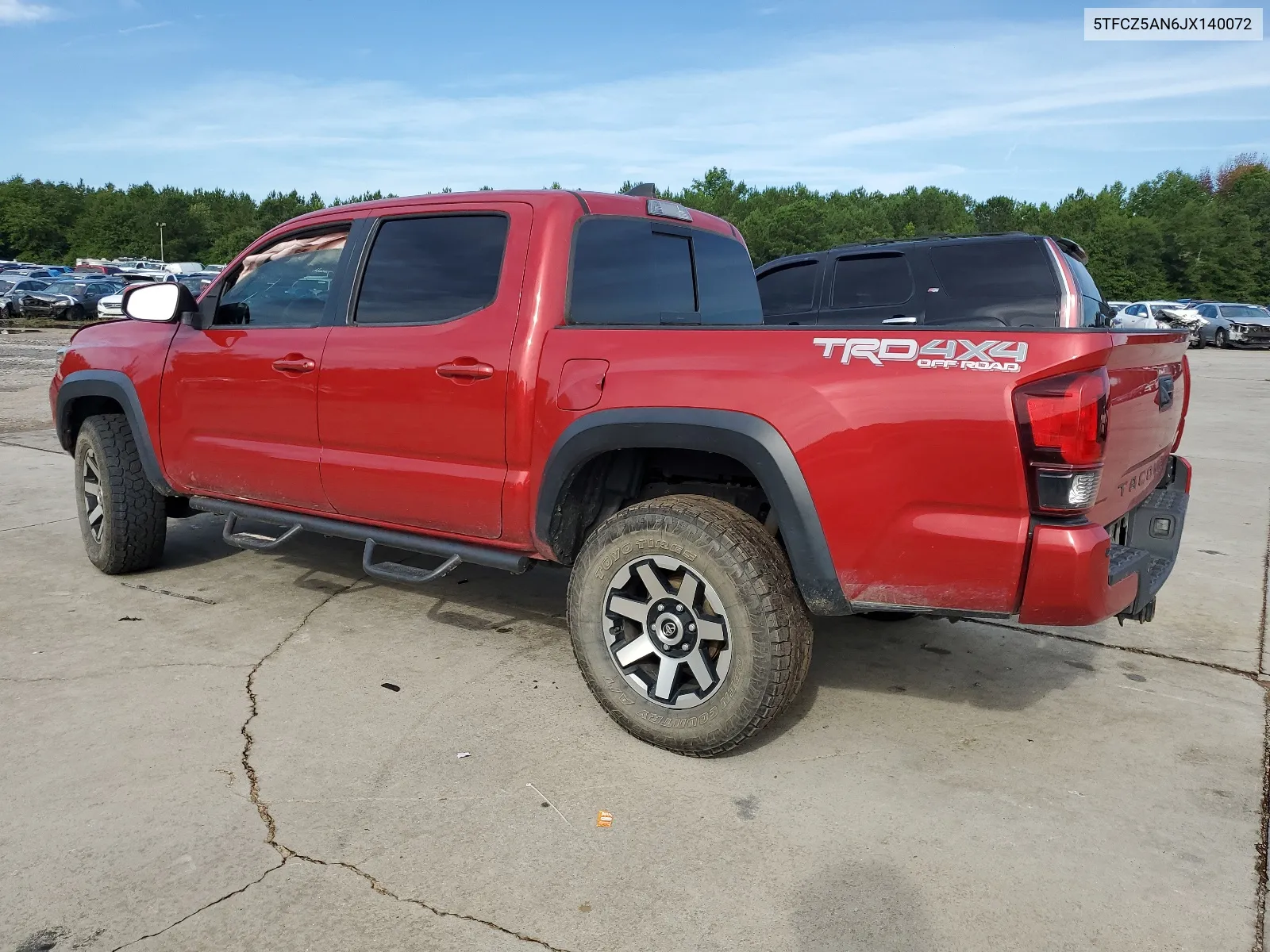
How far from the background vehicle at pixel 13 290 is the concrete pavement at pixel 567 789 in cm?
3440

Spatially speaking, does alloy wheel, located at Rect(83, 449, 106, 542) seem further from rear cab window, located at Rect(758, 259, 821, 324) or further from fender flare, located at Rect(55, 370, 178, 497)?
rear cab window, located at Rect(758, 259, 821, 324)

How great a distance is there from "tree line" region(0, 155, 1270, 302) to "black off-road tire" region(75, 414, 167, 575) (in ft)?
218

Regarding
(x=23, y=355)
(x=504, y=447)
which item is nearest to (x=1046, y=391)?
(x=504, y=447)

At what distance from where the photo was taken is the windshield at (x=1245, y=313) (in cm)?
3203

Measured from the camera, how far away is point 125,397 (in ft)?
16.3

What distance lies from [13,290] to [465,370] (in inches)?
1464

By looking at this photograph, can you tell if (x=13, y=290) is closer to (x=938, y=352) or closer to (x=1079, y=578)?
(x=938, y=352)

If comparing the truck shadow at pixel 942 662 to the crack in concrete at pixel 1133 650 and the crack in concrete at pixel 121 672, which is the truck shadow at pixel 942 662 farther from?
the crack in concrete at pixel 121 672

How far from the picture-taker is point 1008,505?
274 cm

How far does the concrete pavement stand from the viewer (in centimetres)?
247

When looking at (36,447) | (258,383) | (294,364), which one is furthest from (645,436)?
(36,447)

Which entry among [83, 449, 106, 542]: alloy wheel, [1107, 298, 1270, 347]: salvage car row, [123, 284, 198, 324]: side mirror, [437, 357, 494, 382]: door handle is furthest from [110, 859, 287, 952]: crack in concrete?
[1107, 298, 1270, 347]: salvage car row

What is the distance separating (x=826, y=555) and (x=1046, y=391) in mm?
795

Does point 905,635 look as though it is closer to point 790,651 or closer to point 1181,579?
point 790,651
